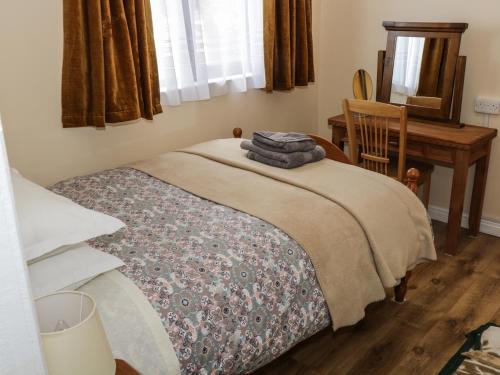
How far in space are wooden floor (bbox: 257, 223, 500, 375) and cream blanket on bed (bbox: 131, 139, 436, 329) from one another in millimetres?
308

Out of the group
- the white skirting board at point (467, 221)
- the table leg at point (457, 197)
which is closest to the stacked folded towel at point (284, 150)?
the table leg at point (457, 197)

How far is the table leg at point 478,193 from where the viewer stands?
300cm

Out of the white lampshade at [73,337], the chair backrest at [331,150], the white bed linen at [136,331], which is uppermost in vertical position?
the white lampshade at [73,337]

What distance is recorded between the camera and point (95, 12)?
229 centimetres

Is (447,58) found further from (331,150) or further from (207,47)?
(207,47)

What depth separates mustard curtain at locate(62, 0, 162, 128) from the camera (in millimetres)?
2312

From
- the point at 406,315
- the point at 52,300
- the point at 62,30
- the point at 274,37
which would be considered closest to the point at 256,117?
the point at 274,37

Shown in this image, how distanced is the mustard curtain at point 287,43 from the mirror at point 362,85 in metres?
0.33

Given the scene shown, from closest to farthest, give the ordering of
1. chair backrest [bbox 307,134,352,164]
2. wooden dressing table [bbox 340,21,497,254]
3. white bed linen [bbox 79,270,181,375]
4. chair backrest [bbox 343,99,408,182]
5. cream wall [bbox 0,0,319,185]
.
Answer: white bed linen [bbox 79,270,181,375] < cream wall [bbox 0,0,319,185] < chair backrest [bbox 307,134,352,164] < chair backrest [bbox 343,99,408,182] < wooden dressing table [bbox 340,21,497,254]

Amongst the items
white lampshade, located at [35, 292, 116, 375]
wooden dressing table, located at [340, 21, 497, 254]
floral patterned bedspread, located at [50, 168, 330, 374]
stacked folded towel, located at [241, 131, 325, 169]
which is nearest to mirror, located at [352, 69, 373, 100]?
wooden dressing table, located at [340, 21, 497, 254]

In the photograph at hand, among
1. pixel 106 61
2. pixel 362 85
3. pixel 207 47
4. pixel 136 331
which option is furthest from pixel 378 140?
pixel 136 331

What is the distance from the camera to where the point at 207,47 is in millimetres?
2914

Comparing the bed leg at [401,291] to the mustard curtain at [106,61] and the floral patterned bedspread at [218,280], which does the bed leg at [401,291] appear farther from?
the mustard curtain at [106,61]

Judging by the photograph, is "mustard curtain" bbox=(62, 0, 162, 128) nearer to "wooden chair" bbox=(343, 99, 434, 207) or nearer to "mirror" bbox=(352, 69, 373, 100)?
"wooden chair" bbox=(343, 99, 434, 207)
